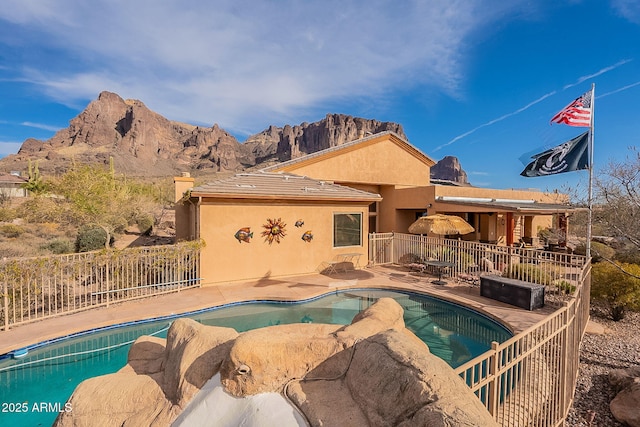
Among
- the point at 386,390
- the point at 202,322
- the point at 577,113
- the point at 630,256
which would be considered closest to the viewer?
the point at 386,390

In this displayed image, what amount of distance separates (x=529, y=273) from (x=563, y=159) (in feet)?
14.8

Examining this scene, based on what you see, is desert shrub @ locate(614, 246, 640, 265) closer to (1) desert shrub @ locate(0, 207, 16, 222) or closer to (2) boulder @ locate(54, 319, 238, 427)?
(2) boulder @ locate(54, 319, 238, 427)

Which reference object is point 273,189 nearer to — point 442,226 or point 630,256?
point 442,226

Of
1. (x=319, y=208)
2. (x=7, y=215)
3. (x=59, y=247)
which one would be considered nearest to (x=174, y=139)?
(x=7, y=215)

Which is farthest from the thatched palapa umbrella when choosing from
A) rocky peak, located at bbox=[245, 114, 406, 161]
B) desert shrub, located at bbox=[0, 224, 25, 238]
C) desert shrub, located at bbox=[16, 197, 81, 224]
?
rocky peak, located at bbox=[245, 114, 406, 161]

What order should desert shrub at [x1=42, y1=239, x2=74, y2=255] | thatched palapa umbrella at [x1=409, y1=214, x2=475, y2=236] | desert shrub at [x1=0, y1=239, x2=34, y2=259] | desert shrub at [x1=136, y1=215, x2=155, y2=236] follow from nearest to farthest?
thatched palapa umbrella at [x1=409, y1=214, x2=475, y2=236], desert shrub at [x1=0, y1=239, x2=34, y2=259], desert shrub at [x1=42, y1=239, x2=74, y2=255], desert shrub at [x1=136, y1=215, x2=155, y2=236]

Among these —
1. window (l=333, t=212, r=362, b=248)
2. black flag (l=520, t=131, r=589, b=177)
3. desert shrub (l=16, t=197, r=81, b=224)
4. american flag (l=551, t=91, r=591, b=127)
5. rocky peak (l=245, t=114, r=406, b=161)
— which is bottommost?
window (l=333, t=212, r=362, b=248)

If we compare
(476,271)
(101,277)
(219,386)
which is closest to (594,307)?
(476,271)

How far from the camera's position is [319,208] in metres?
13.7

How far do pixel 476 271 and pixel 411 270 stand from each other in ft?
9.15

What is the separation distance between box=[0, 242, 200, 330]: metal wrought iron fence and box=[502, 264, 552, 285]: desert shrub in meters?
11.5

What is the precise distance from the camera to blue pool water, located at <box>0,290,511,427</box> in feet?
17.9

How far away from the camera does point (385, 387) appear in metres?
2.26

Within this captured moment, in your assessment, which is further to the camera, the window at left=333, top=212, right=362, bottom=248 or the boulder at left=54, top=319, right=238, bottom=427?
the window at left=333, top=212, right=362, bottom=248
